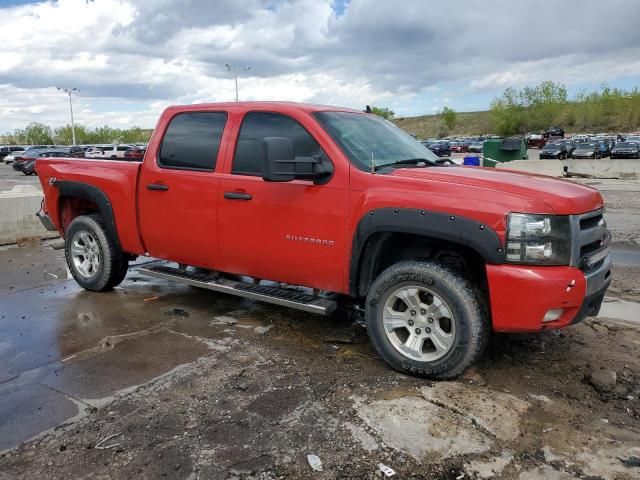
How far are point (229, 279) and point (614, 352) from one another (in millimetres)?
3339

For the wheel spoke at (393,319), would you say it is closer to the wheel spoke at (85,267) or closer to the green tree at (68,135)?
the wheel spoke at (85,267)

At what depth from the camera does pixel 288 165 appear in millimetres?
4219

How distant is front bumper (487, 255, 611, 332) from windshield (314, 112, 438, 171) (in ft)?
4.25

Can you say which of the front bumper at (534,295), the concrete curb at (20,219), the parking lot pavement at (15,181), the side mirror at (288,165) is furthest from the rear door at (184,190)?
the parking lot pavement at (15,181)

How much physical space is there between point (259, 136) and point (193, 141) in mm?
794

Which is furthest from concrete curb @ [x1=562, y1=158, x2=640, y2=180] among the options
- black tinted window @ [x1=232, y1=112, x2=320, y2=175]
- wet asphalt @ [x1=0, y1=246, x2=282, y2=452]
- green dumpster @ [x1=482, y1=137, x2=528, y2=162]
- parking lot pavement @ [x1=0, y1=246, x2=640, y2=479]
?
black tinted window @ [x1=232, y1=112, x2=320, y2=175]

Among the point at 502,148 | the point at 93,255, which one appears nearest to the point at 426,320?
the point at 93,255

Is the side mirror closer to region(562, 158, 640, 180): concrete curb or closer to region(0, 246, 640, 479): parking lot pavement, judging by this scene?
region(0, 246, 640, 479): parking lot pavement

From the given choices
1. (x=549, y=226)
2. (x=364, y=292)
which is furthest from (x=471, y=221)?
(x=364, y=292)

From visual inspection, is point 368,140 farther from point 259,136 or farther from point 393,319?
point 393,319

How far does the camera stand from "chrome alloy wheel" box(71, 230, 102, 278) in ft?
20.4

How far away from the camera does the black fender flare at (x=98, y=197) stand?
5836mm

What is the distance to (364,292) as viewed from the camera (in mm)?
4305

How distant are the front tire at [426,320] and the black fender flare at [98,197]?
10.1ft
